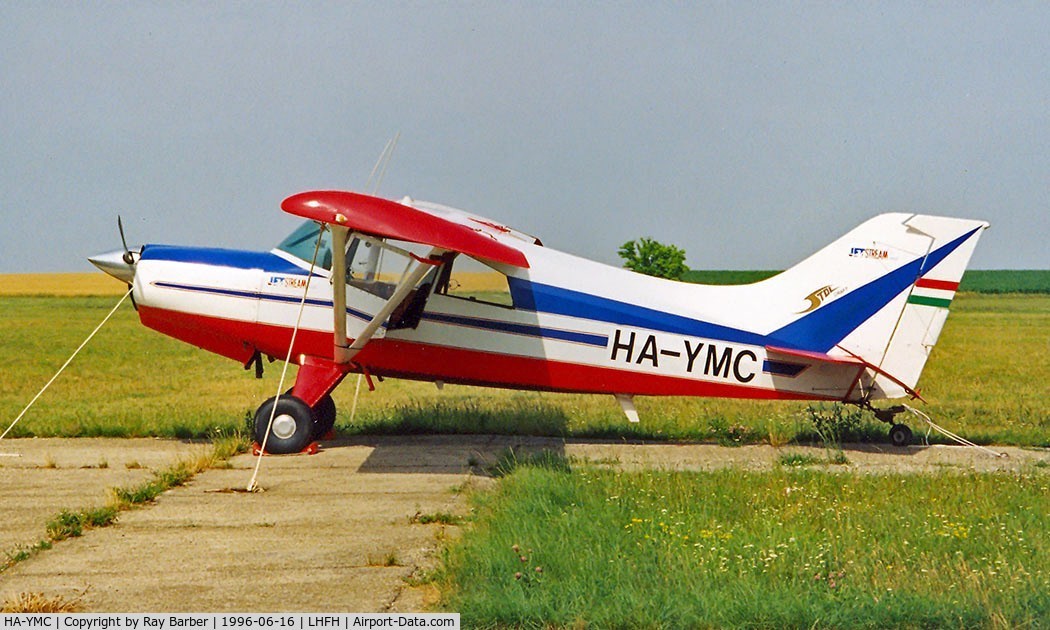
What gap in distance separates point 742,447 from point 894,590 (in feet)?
19.4

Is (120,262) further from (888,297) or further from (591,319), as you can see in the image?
(888,297)

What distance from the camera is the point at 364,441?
37.0ft

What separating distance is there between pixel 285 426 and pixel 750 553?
552 centimetres

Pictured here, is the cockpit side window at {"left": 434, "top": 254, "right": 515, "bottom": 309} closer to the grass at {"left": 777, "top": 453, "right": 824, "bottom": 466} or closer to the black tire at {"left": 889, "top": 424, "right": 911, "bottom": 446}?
the grass at {"left": 777, "top": 453, "right": 824, "bottom": 466}

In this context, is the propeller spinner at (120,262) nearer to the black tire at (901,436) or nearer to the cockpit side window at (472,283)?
the cockpit side window at (472,283)

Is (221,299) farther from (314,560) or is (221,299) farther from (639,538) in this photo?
(639,538)

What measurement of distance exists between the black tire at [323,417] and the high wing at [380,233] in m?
0.92

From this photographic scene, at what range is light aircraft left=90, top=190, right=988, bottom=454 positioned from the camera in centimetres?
1048

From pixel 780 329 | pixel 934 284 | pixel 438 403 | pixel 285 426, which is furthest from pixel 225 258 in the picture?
pixel 934 284

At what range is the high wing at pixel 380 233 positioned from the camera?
27.5 ft

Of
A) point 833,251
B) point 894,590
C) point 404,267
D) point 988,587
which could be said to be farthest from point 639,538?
point 833,251

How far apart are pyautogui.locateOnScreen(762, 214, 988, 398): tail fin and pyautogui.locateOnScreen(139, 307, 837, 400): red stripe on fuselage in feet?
2.08

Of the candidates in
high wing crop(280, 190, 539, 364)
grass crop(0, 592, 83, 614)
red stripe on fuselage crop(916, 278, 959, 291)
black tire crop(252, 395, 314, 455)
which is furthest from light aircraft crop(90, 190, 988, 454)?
grass crop(0, 592, 83, 614)

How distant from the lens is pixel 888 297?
10586 mm
